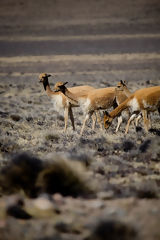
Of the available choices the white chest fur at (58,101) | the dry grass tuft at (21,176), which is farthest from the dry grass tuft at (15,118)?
the dry grass tuft at (21,176)

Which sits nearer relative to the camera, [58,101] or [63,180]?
[63,180]

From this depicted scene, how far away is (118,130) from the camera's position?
12.7 metres

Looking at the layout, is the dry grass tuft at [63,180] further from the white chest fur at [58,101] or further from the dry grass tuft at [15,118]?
the dry grass tuft at [15,118]

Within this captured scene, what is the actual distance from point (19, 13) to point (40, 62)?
31029mm

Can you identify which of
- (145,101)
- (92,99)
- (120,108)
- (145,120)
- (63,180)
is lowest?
(63,180)

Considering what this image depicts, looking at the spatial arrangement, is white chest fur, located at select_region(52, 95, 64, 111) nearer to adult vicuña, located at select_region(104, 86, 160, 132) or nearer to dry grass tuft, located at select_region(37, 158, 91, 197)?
adult vicuña, located at select_region(104, 86, 160, 132)

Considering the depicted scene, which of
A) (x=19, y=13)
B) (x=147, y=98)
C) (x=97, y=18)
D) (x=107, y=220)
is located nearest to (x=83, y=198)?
(x=107, y=220)

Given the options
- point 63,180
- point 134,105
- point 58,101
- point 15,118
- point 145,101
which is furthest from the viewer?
point 15,118

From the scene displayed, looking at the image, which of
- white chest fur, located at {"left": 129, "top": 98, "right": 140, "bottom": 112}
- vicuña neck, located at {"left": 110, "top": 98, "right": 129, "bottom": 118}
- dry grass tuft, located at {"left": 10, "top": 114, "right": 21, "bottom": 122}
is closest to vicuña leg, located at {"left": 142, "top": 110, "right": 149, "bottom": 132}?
white chest fur, located at {"left": 129, "top": 98, "right": 140, "bottom": 112}

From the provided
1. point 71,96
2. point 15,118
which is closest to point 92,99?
point 71,96

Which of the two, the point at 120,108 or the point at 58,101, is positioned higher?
the point at 58,101

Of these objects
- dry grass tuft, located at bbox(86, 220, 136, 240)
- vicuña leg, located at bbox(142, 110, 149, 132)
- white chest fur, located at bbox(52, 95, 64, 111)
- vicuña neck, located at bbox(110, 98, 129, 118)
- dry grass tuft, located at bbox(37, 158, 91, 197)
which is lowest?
dry grass tuft, located at bbox(86, 220, 136, 240)

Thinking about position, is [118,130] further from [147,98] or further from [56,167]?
[56,167]

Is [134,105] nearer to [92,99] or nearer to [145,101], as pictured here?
[145,101]
